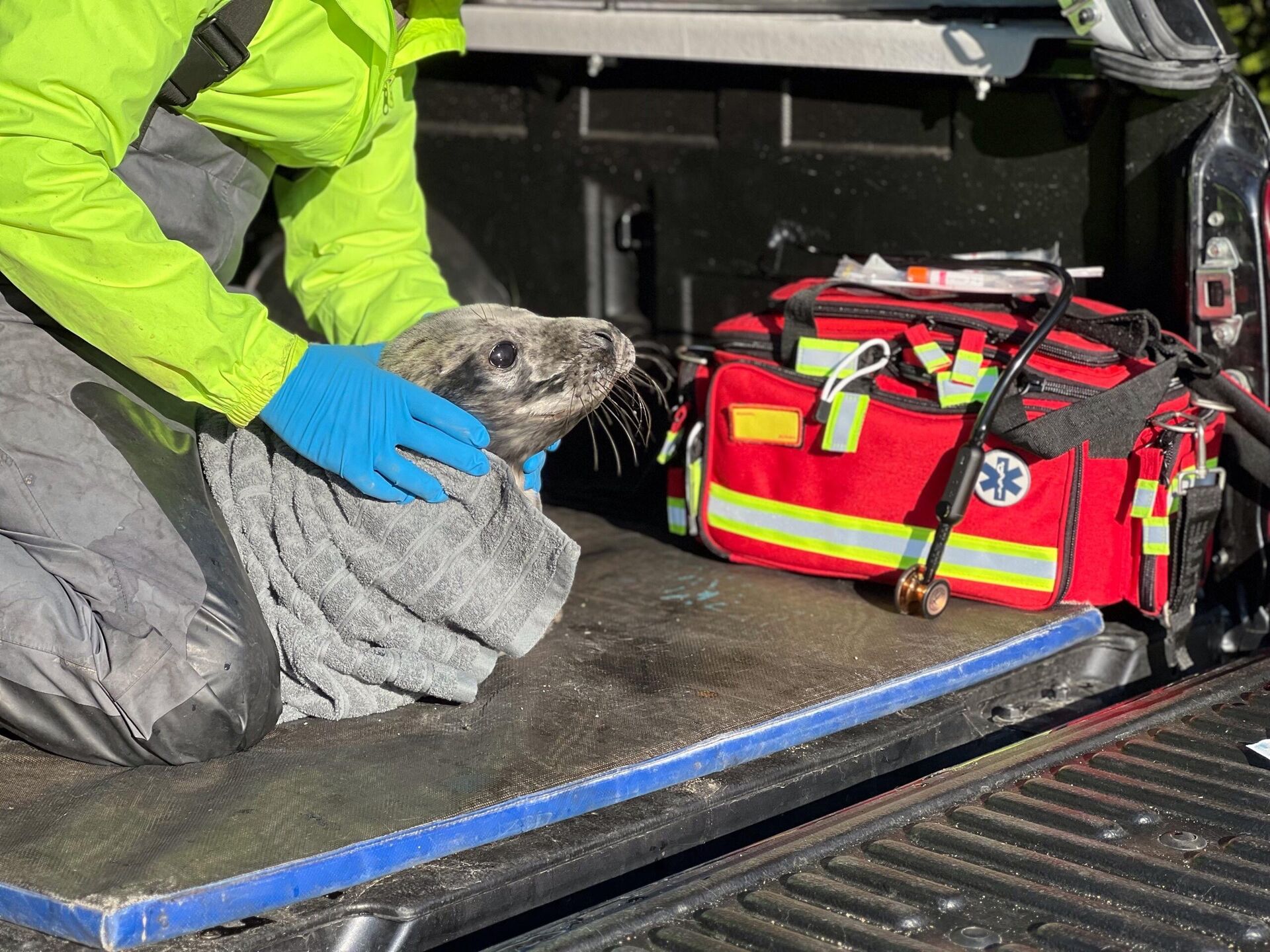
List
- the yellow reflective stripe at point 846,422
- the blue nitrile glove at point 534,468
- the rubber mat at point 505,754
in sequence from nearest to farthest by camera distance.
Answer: the rubber mat at point 505,754 → the blue nitrile glove at point 534,468 → the yellow reflective stripe at point 846,422

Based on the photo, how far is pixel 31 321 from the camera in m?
2.54

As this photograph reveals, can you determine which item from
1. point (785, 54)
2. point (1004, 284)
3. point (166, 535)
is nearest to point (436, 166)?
point (785, 54)

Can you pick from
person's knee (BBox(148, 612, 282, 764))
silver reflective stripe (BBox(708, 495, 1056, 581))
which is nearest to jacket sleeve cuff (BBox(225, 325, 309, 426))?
person's knee (BBox(148, 612, 282, 764))

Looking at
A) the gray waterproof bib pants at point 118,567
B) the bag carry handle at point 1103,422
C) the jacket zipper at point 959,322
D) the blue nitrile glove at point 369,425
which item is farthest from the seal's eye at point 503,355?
the bag carry handle at point 1103,422

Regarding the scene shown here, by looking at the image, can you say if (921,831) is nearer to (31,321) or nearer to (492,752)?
(492,752)

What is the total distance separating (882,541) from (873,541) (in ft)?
0.06

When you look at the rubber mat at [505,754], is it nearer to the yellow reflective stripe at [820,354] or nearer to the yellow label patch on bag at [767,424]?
the yellow label patch on bag at [767,424]

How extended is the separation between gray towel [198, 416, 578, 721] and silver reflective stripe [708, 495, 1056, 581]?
73 cm

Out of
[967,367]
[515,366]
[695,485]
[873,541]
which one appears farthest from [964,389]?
[515,366]

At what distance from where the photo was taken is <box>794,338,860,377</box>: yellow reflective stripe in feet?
10.3

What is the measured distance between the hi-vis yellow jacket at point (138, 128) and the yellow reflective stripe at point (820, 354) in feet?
2.96

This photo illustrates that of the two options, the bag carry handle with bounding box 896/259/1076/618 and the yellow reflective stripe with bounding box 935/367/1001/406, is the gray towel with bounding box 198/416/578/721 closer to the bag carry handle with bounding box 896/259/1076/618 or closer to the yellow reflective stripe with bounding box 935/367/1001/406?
the bag carry handle with bounding box 896/259/1076/618

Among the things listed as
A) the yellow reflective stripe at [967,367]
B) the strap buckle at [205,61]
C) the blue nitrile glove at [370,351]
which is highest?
the strap buckle at [205,61]

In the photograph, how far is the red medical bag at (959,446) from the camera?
287 centimetres
